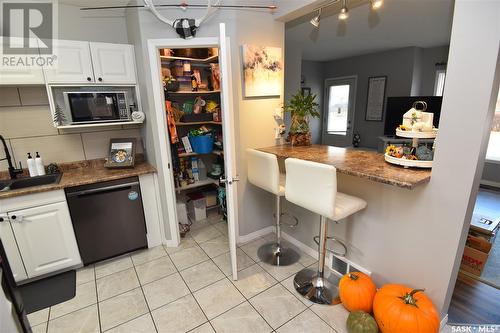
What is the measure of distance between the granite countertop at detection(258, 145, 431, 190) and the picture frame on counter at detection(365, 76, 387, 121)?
4.02 metres

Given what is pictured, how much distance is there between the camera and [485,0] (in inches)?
46.9

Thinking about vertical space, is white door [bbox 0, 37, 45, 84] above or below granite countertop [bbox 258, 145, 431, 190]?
above

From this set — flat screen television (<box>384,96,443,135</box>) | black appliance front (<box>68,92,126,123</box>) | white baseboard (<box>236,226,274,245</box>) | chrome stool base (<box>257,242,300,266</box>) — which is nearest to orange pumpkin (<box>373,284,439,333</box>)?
chrome stool base (<box>257,242,300,266</box>)

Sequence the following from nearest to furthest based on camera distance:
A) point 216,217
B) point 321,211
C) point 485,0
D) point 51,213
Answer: point 485,0, point 321,211, point 51,213, point 216,217

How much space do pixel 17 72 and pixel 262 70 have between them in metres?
2.18

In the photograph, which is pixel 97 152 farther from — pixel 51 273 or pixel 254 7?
pixel 254 7

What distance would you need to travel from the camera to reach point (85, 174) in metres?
2.45

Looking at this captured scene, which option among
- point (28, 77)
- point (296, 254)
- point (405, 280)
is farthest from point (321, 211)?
point (28, 77)

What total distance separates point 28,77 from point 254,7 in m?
2.14

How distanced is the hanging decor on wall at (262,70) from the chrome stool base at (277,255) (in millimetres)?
1646

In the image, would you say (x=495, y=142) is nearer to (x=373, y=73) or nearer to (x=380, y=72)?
(x=380, y=72)

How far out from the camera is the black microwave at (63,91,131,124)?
2273 mm

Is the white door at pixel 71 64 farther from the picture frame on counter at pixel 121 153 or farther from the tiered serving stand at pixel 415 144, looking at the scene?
the tiered serving stand at pixel 415 144

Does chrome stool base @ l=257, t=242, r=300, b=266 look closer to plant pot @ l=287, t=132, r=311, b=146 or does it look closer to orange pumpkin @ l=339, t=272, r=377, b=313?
orange pumpkin @ l=339, t=272, r=377, b=313
